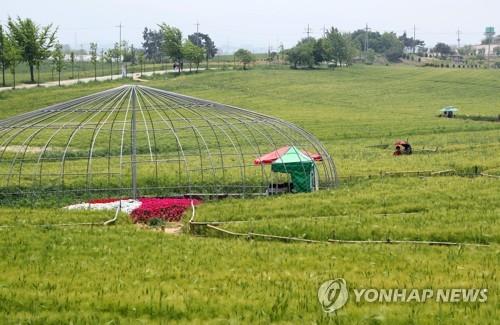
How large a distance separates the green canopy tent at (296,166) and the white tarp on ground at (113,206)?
639 cm

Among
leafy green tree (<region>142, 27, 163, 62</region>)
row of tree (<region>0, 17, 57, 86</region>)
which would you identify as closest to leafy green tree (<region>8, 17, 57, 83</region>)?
row of tree (<region>0, 17, 57, 86</region>)

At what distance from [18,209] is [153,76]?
7078cm

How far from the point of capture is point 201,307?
12.2 metres

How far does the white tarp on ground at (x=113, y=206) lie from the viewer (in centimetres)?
2400

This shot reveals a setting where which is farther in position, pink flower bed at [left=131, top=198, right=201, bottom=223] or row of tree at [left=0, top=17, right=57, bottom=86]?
row of tree at [left=0, top=17, right=57, bottom=86]

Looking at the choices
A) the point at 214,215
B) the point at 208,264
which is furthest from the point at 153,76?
the point at 208,264

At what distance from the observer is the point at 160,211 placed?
23453mm

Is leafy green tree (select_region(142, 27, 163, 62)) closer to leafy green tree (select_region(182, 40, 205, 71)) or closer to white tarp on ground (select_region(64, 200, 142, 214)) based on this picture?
leafy green tree (select_region(182, 40, 205, 71))

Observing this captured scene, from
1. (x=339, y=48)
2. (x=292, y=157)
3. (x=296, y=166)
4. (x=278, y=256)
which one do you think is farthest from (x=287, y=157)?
(x=339, y=48)

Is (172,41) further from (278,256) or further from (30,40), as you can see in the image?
(278,256)

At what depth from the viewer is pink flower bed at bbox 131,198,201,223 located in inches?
907

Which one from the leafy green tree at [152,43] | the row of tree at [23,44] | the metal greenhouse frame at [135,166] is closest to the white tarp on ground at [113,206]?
the metal greenhouse frame at [135,166]

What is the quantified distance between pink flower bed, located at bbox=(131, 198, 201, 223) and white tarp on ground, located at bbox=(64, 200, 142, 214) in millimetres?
364

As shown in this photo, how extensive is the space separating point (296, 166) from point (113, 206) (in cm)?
818
